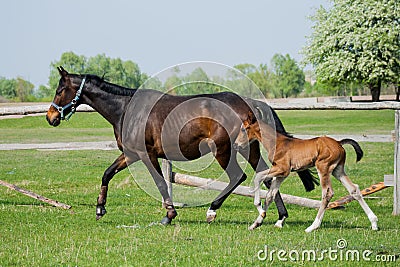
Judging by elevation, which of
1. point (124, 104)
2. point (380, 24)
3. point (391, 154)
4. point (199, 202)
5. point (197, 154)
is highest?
point (380, 24)

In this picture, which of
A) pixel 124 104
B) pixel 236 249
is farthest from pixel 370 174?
pixel 236 249

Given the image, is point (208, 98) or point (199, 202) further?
point (199, 202)

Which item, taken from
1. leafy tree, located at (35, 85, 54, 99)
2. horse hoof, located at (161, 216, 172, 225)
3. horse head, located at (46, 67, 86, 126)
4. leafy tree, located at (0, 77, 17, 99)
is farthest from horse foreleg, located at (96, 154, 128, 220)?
leafy tree, located at (35, 85, 54, 99)

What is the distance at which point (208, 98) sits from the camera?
8539mm

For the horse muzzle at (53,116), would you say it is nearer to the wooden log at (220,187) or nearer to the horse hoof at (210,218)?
the wooden log at (220,187)

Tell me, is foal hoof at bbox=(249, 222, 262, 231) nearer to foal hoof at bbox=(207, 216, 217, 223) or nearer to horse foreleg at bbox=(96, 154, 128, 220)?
foal hoof at bbox=(207, 216, 217, 223)

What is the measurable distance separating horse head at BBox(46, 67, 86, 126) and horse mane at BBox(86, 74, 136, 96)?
0.15 meters

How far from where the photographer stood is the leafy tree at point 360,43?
51.5m

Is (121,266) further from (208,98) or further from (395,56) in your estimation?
(395,56)

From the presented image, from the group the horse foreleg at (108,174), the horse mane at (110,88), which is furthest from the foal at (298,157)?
the horse mane at (110,88)

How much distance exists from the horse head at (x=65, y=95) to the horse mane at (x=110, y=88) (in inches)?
5.9

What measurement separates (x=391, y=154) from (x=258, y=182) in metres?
14.3

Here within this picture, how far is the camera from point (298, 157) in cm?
789

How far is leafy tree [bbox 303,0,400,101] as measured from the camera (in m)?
51.5
